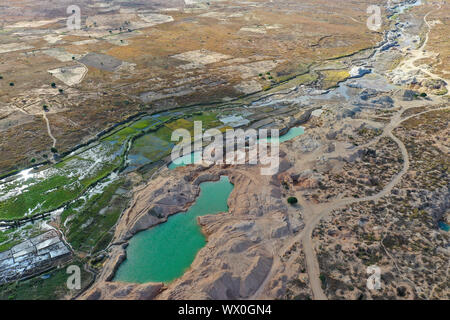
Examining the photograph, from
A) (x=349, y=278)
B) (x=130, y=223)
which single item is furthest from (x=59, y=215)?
(x=349, y=278)

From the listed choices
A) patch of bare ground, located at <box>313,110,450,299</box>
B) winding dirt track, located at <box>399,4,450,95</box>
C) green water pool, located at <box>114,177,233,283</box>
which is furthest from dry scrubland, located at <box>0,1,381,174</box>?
patch of bare ground, located at <box>313,110,450,299</box>

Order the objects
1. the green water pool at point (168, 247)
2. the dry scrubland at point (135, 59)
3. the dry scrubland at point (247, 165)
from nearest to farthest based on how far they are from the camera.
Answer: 1. the dry scrubland at point (247, 165)
2. the green water pool at point (168, 247)
3. the dry scrubland at point (135, 59)

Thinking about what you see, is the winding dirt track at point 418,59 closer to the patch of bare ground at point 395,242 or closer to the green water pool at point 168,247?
the patch of bare ground at point 395,242

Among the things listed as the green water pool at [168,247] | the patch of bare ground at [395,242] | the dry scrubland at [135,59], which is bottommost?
the green water pool at [168,247]

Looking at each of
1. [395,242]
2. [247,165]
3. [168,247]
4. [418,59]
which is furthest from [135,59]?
[418,59]

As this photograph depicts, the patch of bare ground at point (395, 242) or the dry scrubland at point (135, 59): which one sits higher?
the dry scrubland at point (135, 59)

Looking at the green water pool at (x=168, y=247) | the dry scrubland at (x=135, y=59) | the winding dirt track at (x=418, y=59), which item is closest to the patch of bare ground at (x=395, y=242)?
the green water pool at (x=168, y=247)

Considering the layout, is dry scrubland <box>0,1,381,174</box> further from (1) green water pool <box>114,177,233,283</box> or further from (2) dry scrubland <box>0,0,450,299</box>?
(1) green water pool <box>114,177,233,283</box>

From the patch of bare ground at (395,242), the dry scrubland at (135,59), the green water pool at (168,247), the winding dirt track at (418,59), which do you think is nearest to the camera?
the patch of bare ground at (395,242)
